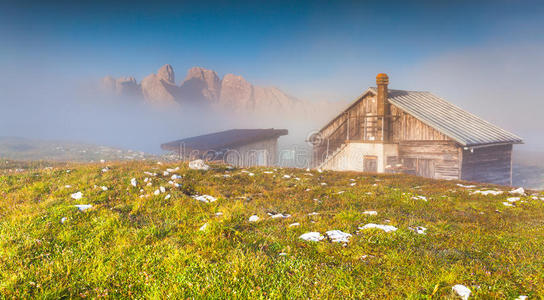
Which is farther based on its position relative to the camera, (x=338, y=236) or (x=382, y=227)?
(x=382, y=227)

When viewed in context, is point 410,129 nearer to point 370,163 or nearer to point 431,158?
point 431,158

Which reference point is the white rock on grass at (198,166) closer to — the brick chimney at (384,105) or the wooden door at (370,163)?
the wooden door at (370,163)

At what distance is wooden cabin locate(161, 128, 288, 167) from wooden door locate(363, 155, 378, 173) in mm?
11993

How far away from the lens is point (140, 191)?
8492 millimetres

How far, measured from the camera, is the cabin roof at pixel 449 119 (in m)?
21.4

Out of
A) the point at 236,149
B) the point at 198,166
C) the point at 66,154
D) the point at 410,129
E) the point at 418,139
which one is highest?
the point at 410,129

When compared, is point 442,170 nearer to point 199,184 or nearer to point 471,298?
point 199,184

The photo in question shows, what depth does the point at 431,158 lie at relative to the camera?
75.0 feet

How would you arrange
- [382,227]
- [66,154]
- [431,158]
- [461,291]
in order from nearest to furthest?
[461,291] < [382,227] < [431,158] < [66,154]

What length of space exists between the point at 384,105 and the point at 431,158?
6495mm

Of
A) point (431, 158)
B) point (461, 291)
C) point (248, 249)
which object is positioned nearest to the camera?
point (461, 291)

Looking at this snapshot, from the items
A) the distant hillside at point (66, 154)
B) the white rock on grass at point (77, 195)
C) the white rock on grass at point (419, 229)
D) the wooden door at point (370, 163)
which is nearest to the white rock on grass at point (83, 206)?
the white rock on grass at point (77, 195)

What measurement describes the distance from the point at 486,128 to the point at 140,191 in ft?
95.1

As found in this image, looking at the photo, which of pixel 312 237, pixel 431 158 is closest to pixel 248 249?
pixel 312 237
